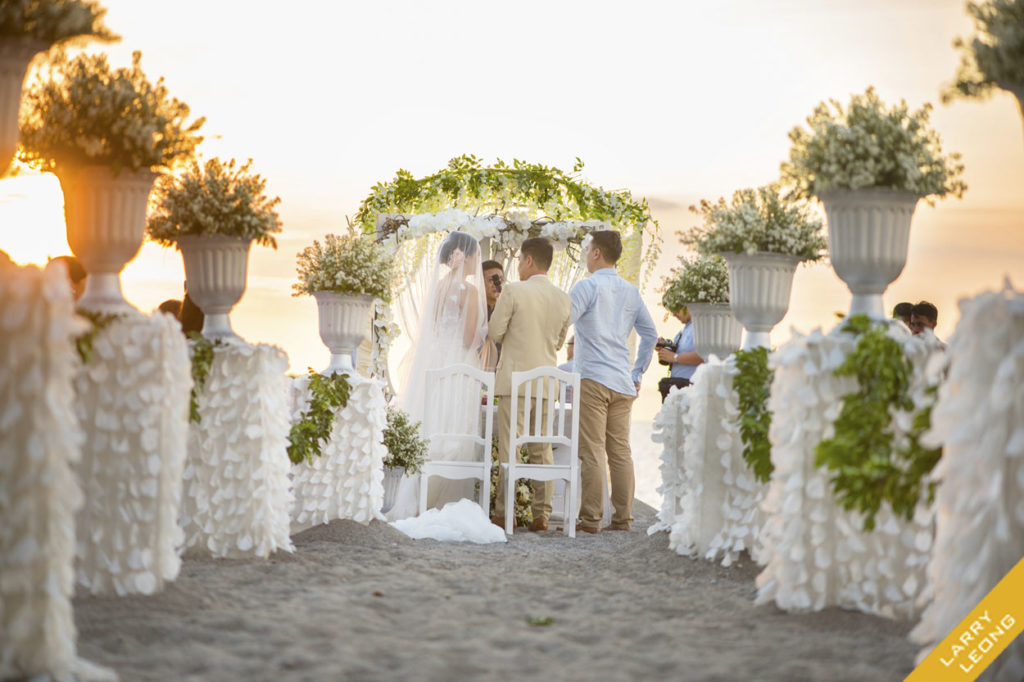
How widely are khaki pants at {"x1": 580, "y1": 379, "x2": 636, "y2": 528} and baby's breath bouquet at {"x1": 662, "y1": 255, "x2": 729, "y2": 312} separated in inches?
56.0

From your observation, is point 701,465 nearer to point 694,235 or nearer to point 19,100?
point 694,235

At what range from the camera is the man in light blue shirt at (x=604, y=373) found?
23.5 feet

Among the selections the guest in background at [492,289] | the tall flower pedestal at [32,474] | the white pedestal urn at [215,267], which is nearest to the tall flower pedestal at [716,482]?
the white pedestal urn at [215,267]

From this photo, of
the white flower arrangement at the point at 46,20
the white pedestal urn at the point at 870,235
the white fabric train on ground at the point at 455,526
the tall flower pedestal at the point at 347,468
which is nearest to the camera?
the white flower arrangement at the point at 46,20

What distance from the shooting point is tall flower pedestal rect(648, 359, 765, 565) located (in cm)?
484

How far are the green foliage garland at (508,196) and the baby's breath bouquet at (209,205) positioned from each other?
4.52 meters

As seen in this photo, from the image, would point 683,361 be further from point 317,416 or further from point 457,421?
point 317,416

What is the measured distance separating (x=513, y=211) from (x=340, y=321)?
3283 mm

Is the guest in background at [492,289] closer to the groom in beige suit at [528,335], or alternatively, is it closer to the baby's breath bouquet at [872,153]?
the groom in beige suit at [528,335]

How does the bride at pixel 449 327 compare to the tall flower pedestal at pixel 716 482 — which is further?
the bride at pixel 449 327

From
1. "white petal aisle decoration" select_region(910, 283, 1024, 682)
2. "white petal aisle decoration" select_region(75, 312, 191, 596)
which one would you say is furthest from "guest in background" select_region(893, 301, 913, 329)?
"white petal aisle decoration" select_region(75, 312, 191, 596)

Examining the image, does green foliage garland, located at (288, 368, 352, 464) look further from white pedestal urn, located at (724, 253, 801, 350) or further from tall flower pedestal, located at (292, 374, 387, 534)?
white pedestal urn, located at (724, 253, 801, 350)

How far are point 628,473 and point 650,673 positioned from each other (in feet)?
14.5

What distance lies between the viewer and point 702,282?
5.87m
